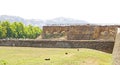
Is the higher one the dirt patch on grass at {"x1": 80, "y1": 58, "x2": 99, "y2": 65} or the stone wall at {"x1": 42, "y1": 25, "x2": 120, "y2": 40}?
the stone wall at {"x1": 42, "y1": 25, "x2": 120, "y2": 40}

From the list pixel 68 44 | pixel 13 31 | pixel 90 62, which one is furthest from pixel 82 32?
pixel 13 31

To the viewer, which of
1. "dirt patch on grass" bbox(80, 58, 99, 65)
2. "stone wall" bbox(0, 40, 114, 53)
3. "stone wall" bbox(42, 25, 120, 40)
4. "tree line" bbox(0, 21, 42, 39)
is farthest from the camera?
"tree line" bbox(0, 21, 42, 39)

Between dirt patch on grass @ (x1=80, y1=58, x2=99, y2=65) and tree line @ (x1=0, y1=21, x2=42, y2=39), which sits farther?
Answer: tree line @ (x1=0, y1=21, x2=42, y2=39)

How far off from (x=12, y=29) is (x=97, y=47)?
4646cm

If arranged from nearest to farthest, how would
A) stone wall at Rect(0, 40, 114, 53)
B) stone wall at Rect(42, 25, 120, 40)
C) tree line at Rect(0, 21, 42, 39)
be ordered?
1. stone wall at Rect(0, 40, 114, 53)
2. stone wall at Rect(42, 25, 120, 40)
3. tree line at Rect(0, 21, 42, 39)

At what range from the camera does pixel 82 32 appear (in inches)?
2087

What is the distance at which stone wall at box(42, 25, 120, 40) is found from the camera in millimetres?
50125

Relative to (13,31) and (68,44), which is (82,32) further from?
(13,31)

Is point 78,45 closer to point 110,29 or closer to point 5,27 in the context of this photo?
point 110,29

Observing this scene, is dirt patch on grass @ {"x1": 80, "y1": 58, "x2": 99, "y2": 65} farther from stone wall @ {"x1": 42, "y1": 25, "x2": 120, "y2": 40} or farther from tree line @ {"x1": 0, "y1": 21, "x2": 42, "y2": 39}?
tree line @ {"x1": 0, "y1": 21, "x2": 42, "y2": 39}

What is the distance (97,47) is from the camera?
124 ft

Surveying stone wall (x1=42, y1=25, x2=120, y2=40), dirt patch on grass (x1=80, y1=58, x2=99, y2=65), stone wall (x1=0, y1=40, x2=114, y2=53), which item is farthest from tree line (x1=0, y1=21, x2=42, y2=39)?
A: dirt patch on grass (x1=80, y1=58, x2=99, y2=65)

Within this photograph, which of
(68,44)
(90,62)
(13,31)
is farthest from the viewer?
(13,31)

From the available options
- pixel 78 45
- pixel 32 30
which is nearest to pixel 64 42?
pixel 78 45
